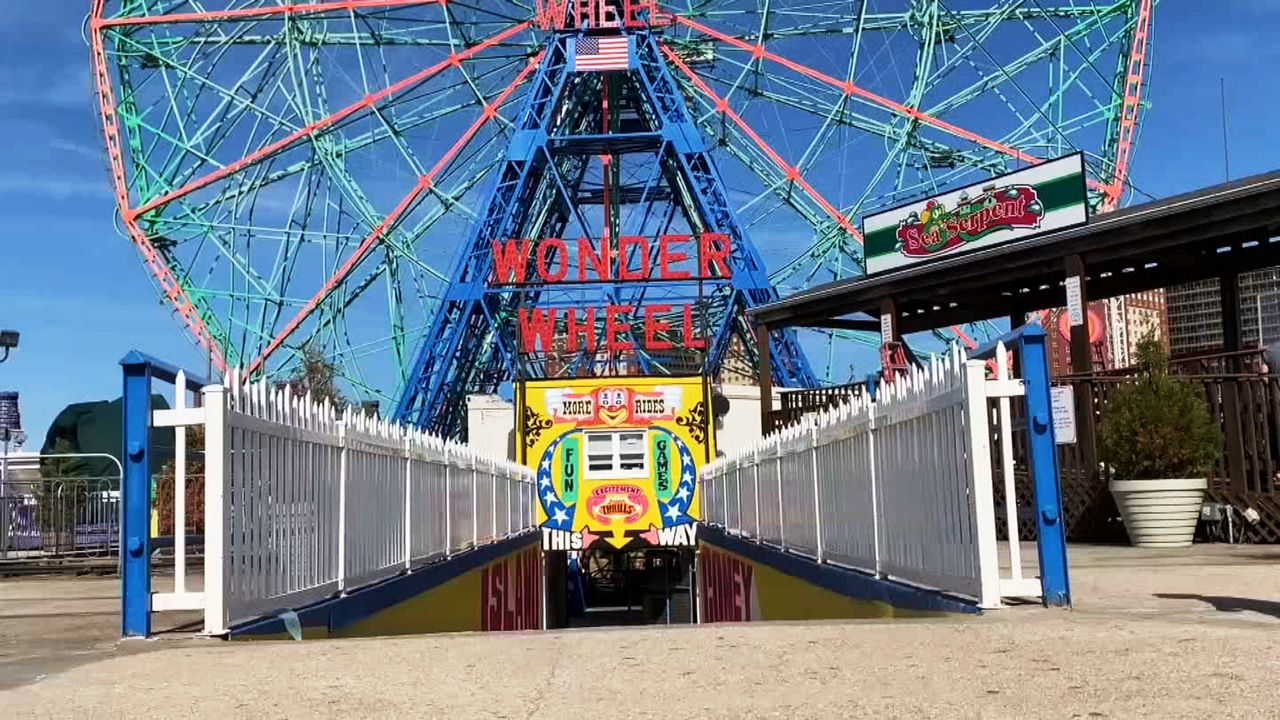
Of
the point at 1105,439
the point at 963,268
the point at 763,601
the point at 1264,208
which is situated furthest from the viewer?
the point at 963,268

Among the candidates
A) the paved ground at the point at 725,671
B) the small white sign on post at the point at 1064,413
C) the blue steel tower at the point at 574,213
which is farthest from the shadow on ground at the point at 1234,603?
the blue steel tower at the point at 574,213

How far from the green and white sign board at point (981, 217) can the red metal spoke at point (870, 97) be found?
39.3 ft

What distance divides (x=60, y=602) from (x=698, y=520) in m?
10.2

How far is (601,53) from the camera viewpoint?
31219 millimetres

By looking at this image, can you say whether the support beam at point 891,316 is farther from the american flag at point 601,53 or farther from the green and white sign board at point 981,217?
the american flag at point 601,53

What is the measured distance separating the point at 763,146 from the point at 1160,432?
22.2m

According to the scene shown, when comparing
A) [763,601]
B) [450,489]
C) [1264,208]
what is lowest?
[763,601]

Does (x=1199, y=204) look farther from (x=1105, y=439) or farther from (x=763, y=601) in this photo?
(x=763, y=601)

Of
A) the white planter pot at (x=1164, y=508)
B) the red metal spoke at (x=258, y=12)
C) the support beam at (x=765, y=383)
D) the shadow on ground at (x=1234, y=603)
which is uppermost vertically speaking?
the red metal spoke at (x=258, y=12)

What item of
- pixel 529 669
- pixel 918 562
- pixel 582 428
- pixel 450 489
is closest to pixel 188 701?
pixel 529 669

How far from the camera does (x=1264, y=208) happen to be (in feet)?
43.5

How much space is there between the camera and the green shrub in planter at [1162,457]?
11344 mm

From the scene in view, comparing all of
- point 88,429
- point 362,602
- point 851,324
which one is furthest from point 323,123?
point 362,602

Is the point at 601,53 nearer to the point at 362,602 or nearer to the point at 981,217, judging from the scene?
the point at 981,217
